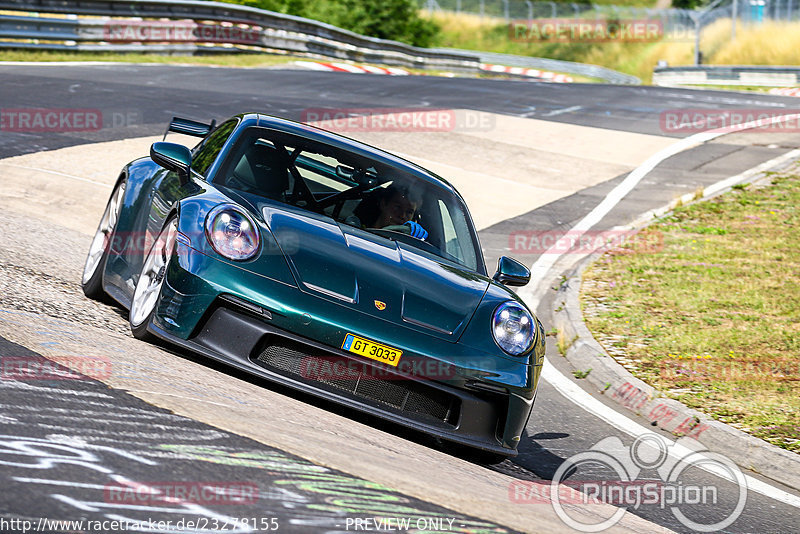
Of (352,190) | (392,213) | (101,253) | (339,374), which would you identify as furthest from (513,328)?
(101,253)

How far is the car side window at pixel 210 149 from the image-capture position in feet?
19.7

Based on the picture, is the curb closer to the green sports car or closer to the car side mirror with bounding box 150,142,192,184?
the green sports car

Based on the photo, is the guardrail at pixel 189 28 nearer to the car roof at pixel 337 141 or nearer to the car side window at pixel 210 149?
the car side window at pixel 210 149

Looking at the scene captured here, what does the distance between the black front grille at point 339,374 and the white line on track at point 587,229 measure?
6.92ft

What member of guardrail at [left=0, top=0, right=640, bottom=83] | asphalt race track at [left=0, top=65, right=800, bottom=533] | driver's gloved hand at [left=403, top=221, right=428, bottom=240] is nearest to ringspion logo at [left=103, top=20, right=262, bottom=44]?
guardrail at [left=0, top=0, right=640, bottom=83]

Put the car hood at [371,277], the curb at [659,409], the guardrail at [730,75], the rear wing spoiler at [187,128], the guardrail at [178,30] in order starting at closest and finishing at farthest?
1. the car hood at [371,277]
2. the curb at [659,409]
3. the rear wing spoiler at [187,128]
4. the guardrail at [178,30]
5. the guardrail at [730,75]

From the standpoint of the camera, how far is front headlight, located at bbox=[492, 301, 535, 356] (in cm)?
505

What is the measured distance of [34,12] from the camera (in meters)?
→ 20.9

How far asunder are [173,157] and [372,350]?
6.17 ft

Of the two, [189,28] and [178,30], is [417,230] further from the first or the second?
[189,28]

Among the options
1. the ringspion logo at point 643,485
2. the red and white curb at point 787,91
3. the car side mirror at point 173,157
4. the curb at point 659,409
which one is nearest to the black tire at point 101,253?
the car side mirror at point 173,157

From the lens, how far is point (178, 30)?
24188mm

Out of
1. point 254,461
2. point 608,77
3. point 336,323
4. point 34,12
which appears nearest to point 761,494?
point 336,323

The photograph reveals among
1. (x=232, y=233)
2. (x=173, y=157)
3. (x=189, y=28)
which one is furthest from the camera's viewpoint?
(x=189, y=28)
